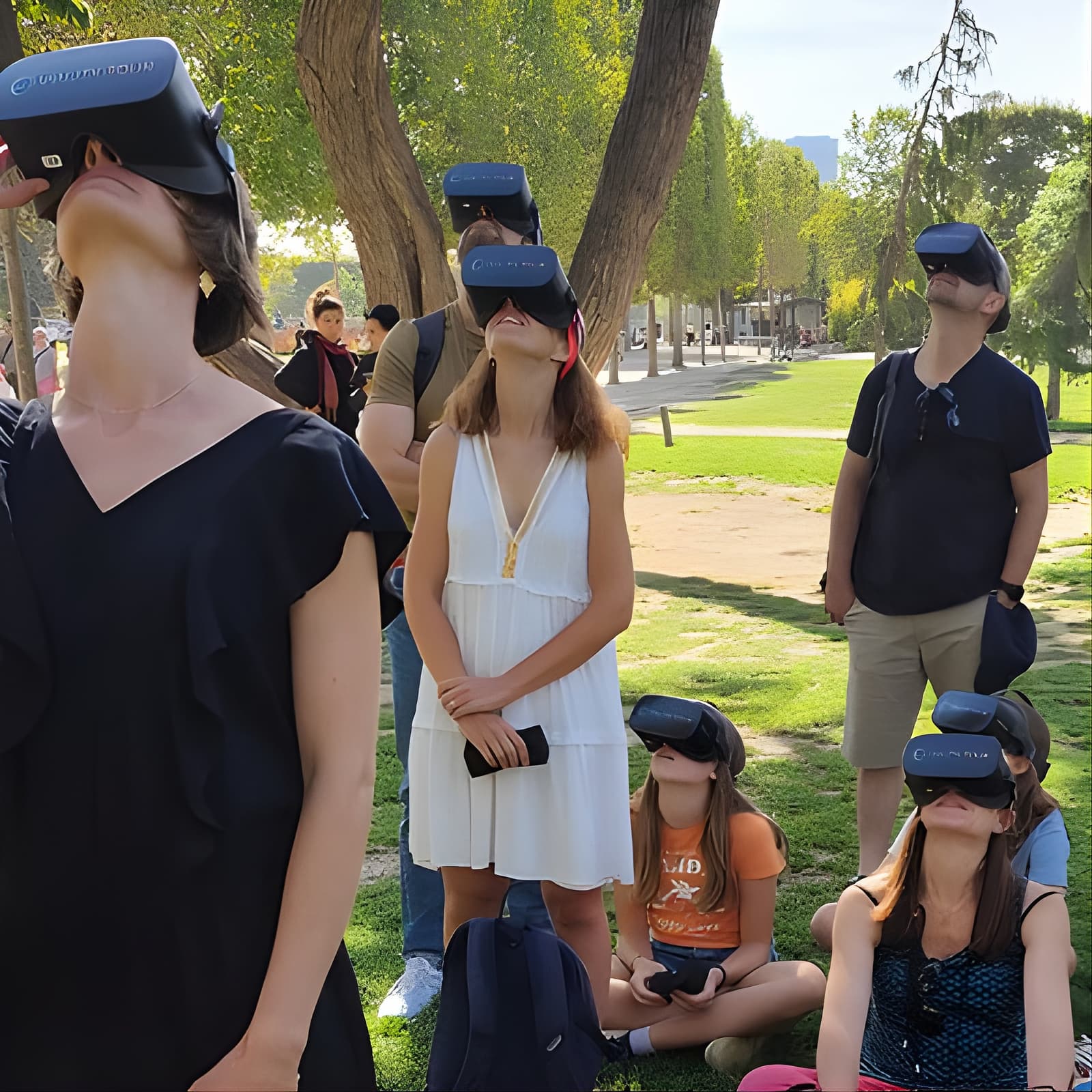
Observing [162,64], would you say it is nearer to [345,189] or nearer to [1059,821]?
[1059,821]

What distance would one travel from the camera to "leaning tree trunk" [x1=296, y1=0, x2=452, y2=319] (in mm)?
6867

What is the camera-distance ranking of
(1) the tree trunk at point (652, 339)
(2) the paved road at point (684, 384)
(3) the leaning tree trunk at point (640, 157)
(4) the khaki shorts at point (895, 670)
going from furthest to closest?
(1) the tree trunk at point (652, 339) < (2) the paved road at point (684, 384) < (3) the leaning tree trunk at point (640, 157) < (4) the khaki shorts at point (895, 670)

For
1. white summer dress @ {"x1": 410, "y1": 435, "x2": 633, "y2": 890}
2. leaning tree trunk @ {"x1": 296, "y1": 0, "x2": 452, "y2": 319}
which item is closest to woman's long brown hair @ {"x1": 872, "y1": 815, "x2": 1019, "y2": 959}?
white summer dress @ {"x1": 410, "y1": 435, "x2": 633, "y2": 890}

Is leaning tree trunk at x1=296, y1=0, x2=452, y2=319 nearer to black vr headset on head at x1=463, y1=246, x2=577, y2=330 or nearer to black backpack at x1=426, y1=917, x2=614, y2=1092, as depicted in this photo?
black vr headset on head at x1=463, y1=246, x2=577, y2=330

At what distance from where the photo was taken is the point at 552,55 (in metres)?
30.5

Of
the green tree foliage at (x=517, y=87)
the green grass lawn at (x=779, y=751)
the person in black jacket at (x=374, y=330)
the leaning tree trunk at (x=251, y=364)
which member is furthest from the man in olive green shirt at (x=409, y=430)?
the green tree foliage at (x=517, y=87)

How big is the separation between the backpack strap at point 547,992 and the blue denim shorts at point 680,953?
3.43 feet

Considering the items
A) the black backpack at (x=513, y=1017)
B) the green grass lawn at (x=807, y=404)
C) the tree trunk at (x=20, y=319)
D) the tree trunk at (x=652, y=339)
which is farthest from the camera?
the tree trunk at (x=652, y=339)

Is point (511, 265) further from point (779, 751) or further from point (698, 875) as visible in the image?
point (779, 751)

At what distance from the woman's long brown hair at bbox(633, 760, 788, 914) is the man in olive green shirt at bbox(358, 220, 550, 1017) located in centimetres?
57

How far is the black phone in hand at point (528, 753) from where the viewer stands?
9.34 feet

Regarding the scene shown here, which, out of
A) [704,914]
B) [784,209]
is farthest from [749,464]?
[784,209]

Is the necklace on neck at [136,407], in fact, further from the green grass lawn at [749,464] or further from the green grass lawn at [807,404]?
the green grass lawn at [807,404]

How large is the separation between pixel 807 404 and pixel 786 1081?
32.5 metres
